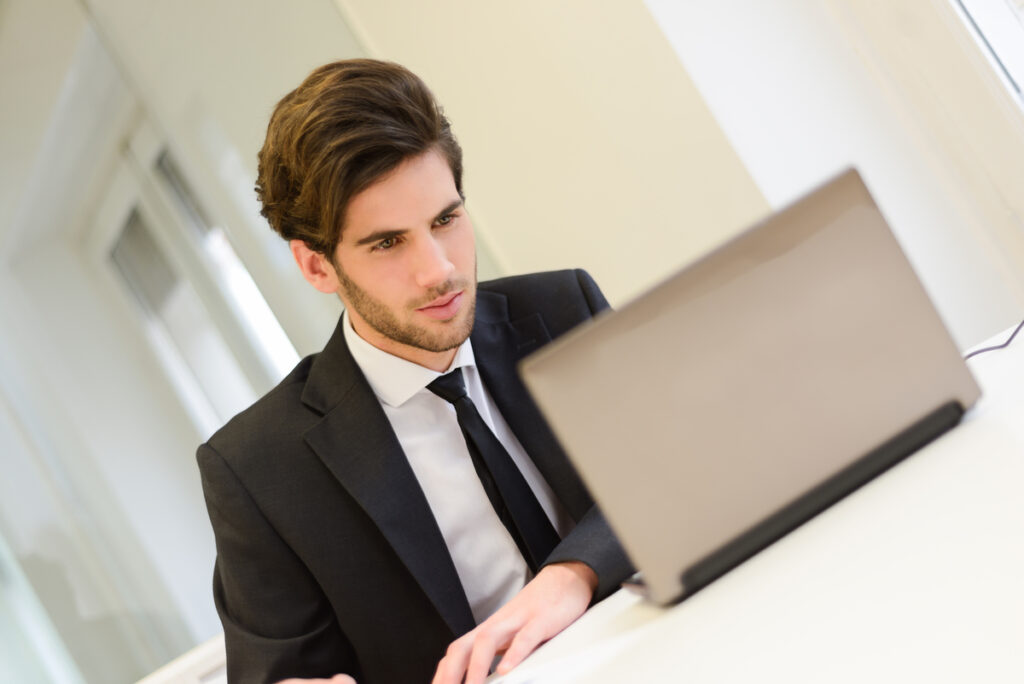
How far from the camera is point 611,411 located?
2.53ft

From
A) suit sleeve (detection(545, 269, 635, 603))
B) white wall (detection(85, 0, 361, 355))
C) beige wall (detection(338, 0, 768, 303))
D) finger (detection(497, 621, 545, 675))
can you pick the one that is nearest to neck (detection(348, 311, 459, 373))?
suit sleeve (detection(545, 269, 635, 603))

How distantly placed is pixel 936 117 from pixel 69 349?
2.03m

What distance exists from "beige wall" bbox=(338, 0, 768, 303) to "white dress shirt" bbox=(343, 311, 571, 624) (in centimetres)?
73

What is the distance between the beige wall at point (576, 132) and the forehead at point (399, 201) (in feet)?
2.46

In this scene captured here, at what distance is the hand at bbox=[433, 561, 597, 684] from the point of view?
94 cm

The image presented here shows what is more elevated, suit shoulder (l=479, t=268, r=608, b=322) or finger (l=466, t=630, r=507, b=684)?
suit shoulder (l=479, t=268, r=608, b=322)

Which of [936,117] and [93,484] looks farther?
[93,484]

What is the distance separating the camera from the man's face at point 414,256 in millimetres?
1394

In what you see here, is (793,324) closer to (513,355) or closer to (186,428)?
(513,355)

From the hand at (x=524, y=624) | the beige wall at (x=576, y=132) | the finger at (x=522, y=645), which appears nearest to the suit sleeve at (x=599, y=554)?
the hand at (x=524, y=624)

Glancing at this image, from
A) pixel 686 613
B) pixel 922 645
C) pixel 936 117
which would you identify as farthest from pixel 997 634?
pixel 936 117

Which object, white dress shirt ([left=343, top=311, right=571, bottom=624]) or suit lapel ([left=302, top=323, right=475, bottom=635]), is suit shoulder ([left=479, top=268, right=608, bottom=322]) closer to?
white dress shirt ([left=343, top=311, right=571, bottom=624])

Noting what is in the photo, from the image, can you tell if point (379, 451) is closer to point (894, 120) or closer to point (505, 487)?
point (505, 487)

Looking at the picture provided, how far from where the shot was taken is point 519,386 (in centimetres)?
150
